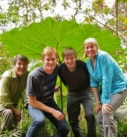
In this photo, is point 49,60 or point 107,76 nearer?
point 107,76

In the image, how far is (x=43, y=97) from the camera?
3.87 m

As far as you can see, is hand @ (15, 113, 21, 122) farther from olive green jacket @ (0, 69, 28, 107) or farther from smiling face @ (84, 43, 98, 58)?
smiling face @ (84, 43, 98, 58)

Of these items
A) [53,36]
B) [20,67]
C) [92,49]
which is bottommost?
[20,67]

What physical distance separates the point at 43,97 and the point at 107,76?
0.89m

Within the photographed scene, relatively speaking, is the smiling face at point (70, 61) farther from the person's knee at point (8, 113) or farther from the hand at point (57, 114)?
the person's knee at point (8, 113)

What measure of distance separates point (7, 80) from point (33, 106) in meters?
0.72

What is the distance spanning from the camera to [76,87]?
163 inches

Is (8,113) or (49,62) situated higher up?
(49,62)

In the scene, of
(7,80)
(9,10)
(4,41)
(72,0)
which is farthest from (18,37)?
(72,0)

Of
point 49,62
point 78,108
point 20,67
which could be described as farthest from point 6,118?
point 49,62

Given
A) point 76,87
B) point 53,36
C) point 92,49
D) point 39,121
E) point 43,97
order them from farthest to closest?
point 53,36, point 76,87, point 43,97, point 92,49, point 39,121

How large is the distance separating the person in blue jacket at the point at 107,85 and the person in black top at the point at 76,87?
27 centimetres

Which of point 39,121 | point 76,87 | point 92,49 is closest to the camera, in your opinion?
point 39,121

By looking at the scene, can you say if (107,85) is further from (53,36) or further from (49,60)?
(53,36)
